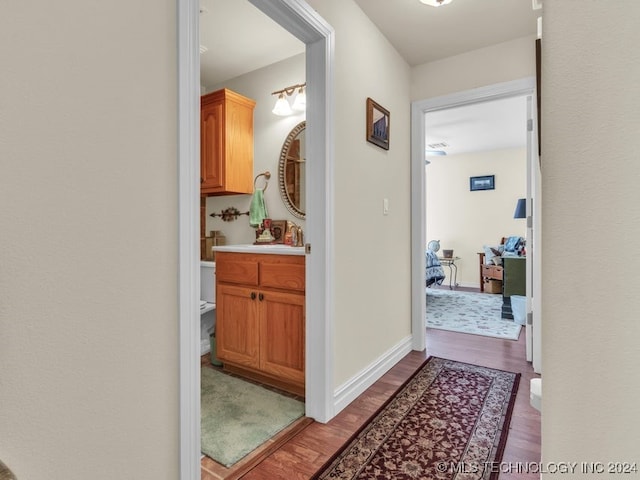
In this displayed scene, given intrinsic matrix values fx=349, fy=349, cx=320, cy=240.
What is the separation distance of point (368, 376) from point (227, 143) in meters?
2.13

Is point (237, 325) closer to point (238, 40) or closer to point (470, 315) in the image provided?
point (238, 40)

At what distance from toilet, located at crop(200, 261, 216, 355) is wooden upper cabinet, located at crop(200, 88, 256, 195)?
0.69 meters

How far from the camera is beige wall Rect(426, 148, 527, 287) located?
6.27m

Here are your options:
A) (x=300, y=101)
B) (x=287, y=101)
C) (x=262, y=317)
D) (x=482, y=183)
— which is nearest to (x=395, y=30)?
(x=300, y=101)

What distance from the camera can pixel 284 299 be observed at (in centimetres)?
212

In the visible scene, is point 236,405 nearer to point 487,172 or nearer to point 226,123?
point 226,123

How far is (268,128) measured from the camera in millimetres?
2998

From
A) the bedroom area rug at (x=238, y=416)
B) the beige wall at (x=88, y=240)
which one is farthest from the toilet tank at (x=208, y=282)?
the beige wall at (x=88, y=240)

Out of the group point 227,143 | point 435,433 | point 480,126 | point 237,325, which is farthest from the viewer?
point 480,126

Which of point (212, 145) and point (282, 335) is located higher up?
point (212, 145)

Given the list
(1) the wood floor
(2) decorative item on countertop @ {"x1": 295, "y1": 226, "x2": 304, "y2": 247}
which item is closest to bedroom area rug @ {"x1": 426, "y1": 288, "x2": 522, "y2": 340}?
(1) the wood floor

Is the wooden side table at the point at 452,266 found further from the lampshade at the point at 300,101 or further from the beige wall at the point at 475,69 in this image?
the lampshade at the point at 300,101

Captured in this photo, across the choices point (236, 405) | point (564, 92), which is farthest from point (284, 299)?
point (564, 92)

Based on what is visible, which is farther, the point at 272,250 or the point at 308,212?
the point at 272,250
